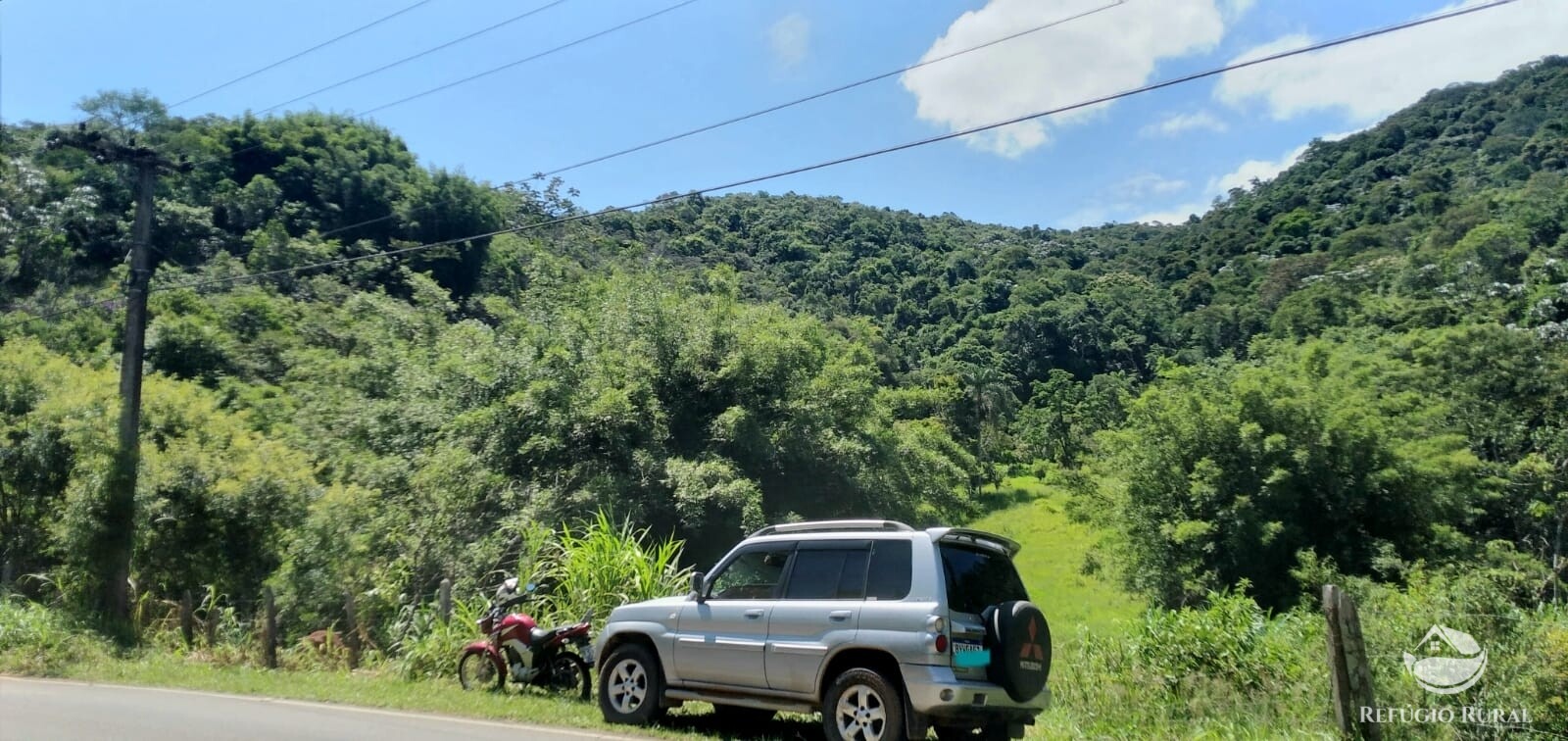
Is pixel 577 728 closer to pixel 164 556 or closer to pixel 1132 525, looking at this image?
pixel 164 556

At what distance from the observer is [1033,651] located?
298 inches

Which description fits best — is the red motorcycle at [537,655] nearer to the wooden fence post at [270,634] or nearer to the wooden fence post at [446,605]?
the wooden fence post at [446,605]

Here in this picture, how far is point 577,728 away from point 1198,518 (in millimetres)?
22421

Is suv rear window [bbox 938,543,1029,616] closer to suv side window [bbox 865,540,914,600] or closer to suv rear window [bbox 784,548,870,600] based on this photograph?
suv side window [bbox 865,540,914,600]

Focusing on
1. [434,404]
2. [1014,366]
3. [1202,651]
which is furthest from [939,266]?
[1202,651]

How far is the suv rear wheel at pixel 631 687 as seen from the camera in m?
8.77

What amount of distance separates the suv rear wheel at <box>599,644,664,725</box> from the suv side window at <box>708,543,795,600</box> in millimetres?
925

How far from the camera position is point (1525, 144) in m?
93.3

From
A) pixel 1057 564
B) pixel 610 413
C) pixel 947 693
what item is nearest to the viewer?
pixel 947 693

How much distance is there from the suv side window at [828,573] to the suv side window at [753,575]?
17 cm

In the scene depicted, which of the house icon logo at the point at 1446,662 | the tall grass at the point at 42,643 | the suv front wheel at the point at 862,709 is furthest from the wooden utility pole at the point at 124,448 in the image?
the house icon logo at the point at 1446,662

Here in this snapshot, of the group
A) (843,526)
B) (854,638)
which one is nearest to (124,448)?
(843,526)

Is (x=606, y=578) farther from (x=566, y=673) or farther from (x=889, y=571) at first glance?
(x=889, y=571)

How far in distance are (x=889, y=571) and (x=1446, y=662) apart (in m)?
A: 4.42
